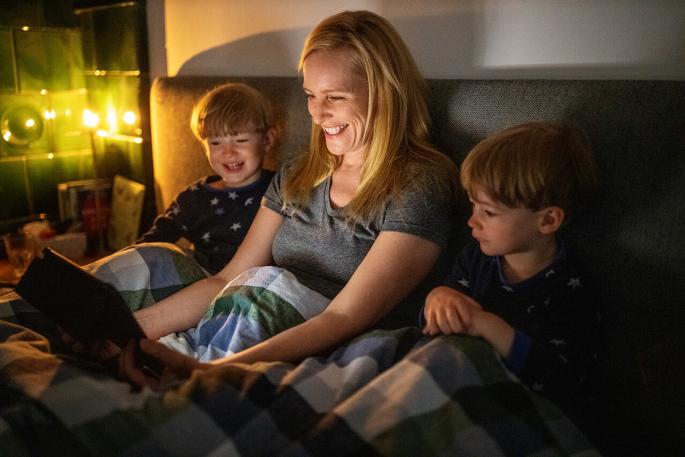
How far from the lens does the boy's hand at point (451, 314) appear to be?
2.63ft

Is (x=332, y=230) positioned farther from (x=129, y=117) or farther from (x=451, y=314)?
(x=129, y=117)

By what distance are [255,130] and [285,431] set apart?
0.92 meters

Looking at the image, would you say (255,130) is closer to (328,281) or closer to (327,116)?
(327,116)

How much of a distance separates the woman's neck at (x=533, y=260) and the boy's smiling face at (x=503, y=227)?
16mm

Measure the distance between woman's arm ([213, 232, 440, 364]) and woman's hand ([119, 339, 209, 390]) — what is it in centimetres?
18

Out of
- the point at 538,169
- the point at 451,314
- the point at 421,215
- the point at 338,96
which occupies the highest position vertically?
the point at 338,96

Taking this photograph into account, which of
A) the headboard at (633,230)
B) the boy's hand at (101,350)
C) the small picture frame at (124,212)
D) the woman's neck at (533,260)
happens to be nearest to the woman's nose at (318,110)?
the headboard at (633,230)

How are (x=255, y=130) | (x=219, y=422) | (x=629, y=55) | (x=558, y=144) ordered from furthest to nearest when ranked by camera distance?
1. (x=255, y=130)
2. (x=629, y=55)
3. (x=558, y=144)
4. (x=219, y=422)

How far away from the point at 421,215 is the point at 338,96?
0.98 ft

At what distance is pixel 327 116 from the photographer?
3.69ft

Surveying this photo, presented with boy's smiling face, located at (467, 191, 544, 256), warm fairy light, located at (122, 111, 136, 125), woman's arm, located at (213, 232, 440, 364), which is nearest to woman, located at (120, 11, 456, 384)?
woman's arm, located at (213, 232, 440, 364)

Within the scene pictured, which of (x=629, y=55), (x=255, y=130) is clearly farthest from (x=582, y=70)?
(x=255, y=130)

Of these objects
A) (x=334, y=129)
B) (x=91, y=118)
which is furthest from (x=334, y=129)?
(x=91, y=118)

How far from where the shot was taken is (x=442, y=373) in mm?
706
